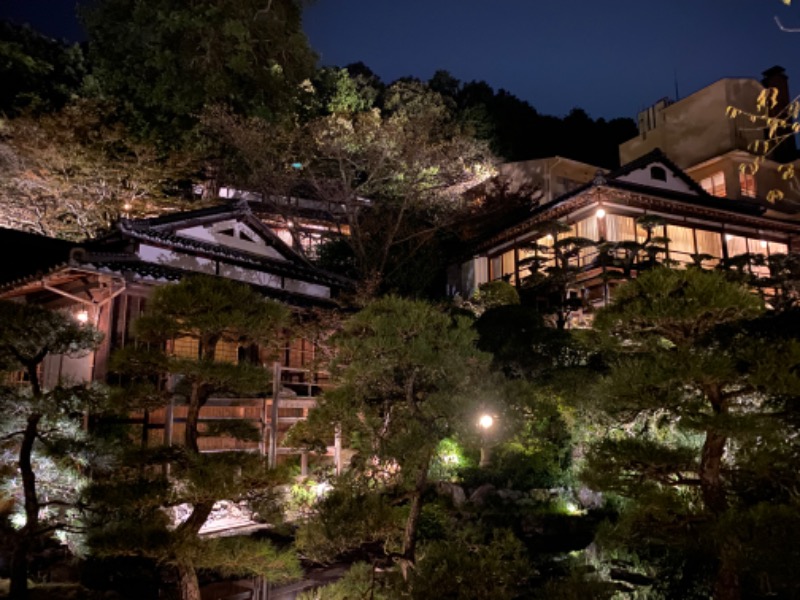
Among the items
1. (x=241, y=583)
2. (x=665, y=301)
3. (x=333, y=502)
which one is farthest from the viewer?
(x=241, y=583)

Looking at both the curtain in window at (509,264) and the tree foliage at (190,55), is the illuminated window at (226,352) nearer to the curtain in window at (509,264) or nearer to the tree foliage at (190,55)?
the tree foliage at (190,55)

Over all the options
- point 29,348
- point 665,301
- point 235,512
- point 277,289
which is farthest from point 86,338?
point 277,289

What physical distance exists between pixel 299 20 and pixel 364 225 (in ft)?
24.8

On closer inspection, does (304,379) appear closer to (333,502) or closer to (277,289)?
(277,289)

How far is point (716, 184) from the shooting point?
25.6 m

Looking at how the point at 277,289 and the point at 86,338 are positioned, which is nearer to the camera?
the point at 86,338

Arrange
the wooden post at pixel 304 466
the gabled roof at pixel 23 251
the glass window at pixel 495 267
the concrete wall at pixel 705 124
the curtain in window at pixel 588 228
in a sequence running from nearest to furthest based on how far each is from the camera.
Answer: the wooden post at pixel 304 466 < the gabled roof at pixel 23 251 < the curtain in window at pixel 588 228 < the glass window at pixel 495 267 < the concrete wall at pixel 705 124

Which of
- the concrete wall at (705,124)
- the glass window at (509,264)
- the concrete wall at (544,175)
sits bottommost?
the glass window at (509,264)

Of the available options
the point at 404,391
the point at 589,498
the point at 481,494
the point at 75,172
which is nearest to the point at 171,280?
the point at 75,172

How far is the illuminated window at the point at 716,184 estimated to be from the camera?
25.2m

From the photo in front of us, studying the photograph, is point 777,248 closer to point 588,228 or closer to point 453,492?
point 588,228

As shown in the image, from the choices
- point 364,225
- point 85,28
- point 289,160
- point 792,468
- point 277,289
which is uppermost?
point 85,28

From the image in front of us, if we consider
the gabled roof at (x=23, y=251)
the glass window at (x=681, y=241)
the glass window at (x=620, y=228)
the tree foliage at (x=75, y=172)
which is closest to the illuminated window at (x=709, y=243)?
the glass window at (x=681, y=241)

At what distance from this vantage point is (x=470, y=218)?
75.7ft
